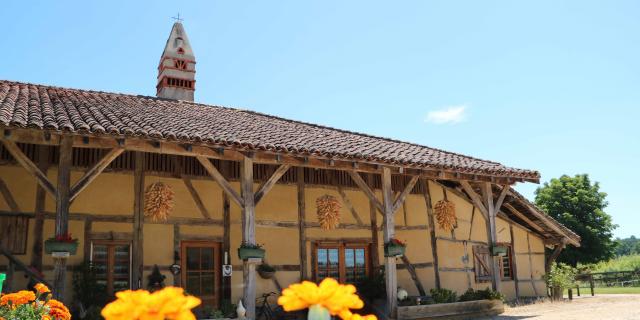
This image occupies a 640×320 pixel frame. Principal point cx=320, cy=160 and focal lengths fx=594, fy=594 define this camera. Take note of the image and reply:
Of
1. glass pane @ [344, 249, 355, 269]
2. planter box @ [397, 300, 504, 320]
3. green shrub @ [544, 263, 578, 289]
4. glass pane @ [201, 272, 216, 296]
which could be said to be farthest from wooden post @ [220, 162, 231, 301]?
green shrub @ [544, 263, 578, 289]

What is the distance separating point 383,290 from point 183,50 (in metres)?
8.17

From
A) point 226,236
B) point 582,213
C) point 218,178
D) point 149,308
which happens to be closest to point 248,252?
point 218,178

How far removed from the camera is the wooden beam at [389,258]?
10.3 m

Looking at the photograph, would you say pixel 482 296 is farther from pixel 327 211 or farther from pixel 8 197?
pixel 8 197

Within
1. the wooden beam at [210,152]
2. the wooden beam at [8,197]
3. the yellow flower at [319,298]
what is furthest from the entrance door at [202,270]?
the yellow flower at [319,298]

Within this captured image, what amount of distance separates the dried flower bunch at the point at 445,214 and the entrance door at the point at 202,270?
5.22 m

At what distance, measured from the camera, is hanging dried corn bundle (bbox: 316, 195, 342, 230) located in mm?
11367

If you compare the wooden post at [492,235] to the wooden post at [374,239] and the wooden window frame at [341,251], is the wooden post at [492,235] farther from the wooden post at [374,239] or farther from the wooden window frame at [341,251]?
the wooden window frame at [341,251]

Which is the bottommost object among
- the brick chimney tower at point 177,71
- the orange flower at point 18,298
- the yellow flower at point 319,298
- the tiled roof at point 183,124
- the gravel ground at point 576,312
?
the gravel ground at point 576,312

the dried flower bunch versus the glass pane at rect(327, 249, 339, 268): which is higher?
the dried flower bunch

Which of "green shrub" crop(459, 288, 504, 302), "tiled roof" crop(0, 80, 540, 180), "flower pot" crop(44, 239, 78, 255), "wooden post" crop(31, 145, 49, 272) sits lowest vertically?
"green shrub" crop(459, 288, 504, 302)

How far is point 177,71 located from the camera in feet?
50.4

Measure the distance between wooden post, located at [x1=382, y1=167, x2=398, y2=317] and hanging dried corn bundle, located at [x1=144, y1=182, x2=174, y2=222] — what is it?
12.2 ft

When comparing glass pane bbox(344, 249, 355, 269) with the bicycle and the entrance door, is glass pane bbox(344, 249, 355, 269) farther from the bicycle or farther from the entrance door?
the entrance door
